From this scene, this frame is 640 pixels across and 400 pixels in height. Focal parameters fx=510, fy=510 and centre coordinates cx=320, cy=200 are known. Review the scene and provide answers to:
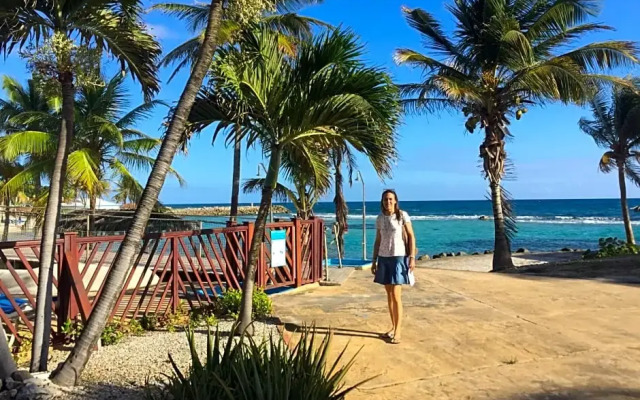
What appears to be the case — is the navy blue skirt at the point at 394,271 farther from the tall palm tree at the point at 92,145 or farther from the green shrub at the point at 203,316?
the tall palm tree at the point at 92,145

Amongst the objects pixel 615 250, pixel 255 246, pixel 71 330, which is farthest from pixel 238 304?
pixel 615 250

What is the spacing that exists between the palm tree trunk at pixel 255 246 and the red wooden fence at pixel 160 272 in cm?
139

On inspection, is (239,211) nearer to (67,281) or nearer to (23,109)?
(23,109)

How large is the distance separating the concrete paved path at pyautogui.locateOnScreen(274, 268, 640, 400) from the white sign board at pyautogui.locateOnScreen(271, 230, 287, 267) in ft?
2.05

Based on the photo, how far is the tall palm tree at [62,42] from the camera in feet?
13.5

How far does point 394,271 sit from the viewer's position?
5.59 metres

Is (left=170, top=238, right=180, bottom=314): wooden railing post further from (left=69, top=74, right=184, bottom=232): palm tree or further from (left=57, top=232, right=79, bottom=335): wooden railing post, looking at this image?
(left=69, top=74, right=184, bottom=232): palm tree

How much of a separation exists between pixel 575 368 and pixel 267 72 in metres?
4.20

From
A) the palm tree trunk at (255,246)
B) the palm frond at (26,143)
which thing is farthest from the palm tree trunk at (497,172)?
the palm frond at (26,143)

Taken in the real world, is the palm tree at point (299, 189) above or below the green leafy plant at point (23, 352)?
above

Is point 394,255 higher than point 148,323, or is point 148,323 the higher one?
point 394,255

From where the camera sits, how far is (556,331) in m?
5.89

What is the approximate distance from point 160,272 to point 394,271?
4252 mm

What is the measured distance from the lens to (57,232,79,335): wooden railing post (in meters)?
5.49
